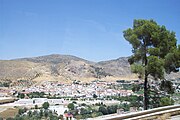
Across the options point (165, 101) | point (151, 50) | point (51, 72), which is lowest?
point (165, 101)

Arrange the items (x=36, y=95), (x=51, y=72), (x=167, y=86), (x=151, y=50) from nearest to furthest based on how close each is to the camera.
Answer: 1. (x=151, y=50)
2. (x=167, y=86)
3. (x=36, y=95)
4. (x=51, y=72)

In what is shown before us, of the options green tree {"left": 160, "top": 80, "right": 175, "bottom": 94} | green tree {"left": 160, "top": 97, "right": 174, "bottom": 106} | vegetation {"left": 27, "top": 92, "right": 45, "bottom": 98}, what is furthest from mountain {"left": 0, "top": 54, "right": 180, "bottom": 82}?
green tree {"left": 160, "top": 97, "right": 174, "bottom": 106}

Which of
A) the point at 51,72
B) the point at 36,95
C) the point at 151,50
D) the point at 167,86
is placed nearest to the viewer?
the point at 151,50

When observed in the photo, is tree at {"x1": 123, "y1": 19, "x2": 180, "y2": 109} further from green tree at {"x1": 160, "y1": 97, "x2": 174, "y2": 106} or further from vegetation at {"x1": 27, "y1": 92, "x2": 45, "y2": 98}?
vegetation at {"x1": 27, "y1": 92, "x2": 45, "y2": 98}

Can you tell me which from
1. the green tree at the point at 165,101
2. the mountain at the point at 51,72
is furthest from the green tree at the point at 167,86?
the mountain at the point at 51,72

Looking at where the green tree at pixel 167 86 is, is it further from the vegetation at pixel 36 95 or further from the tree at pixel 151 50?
the vegetation at pixel 36 95

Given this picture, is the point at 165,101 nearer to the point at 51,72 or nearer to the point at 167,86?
the point at 167,86

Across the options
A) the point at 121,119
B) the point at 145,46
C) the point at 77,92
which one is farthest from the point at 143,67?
the point at 77,92

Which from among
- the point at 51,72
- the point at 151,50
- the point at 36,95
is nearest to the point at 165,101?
the point at 151,50
